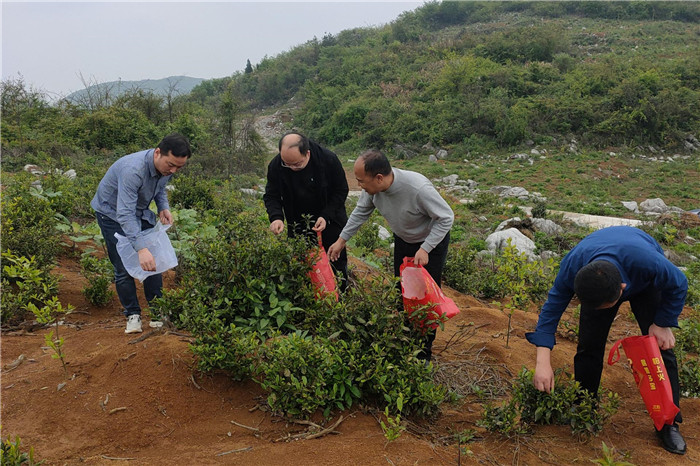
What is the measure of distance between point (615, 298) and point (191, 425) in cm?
209

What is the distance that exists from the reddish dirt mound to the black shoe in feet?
0.13

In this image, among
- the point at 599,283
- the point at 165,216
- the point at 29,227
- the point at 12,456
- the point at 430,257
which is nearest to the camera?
the point at 12,456

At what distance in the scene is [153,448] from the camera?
2.25 meters

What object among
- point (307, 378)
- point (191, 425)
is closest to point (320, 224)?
point (307, 378)

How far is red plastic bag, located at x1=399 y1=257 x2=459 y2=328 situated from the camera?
2.85 m

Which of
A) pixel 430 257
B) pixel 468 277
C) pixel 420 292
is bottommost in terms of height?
pixel 468 277

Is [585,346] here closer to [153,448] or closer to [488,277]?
[153,448]

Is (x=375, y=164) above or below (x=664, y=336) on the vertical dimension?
above

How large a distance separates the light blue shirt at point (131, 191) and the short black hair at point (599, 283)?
2563 mm

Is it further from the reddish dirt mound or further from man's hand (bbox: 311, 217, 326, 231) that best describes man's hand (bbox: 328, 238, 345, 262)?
the reddish dirt mound

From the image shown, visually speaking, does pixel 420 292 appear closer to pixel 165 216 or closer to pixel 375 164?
pixel 375 164

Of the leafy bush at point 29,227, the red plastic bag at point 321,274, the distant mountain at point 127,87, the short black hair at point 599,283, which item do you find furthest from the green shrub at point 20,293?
the distant mountain at point 127,87

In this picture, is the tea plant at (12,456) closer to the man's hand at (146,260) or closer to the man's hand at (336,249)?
the man's hand at (146,260)

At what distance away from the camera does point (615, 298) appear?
7.23ft
